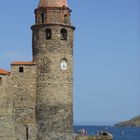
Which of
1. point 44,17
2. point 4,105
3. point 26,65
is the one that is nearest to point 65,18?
point 44,17

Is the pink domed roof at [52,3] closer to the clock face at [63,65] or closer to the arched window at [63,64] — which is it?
the arched window at [63,64]

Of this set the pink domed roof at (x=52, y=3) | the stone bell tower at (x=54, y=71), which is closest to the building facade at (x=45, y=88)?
the stone bell tower at (x=54, y=71)

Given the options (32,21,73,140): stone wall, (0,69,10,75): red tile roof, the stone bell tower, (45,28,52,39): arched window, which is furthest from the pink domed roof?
(0,69,10,75): red tile roof

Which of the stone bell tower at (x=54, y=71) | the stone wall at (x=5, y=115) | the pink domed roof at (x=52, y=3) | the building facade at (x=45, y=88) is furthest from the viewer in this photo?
the pink domed roof at (x=52, y=3)

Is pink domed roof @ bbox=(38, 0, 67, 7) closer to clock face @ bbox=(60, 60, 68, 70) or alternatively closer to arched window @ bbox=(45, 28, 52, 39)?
arched window @ bbox=(45, 28, 52, 39)

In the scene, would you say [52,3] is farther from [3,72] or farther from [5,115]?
[5,115]

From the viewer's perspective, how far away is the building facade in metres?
32.6

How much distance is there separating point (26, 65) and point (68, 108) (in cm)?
408

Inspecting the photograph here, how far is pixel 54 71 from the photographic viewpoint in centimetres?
3294

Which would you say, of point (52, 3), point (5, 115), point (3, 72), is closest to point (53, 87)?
point (3, 72)

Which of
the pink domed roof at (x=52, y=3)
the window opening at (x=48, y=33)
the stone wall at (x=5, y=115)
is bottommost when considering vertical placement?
the stone wall at (x=5, y=115)

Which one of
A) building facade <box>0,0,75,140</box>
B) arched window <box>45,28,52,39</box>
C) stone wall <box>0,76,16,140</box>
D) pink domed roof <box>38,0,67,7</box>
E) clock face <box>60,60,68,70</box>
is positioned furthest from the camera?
pink domed roof <box>38,0,67,7</box>

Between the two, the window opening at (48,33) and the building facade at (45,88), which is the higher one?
the window opening at (48,33)

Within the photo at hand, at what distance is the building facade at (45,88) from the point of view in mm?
32562
